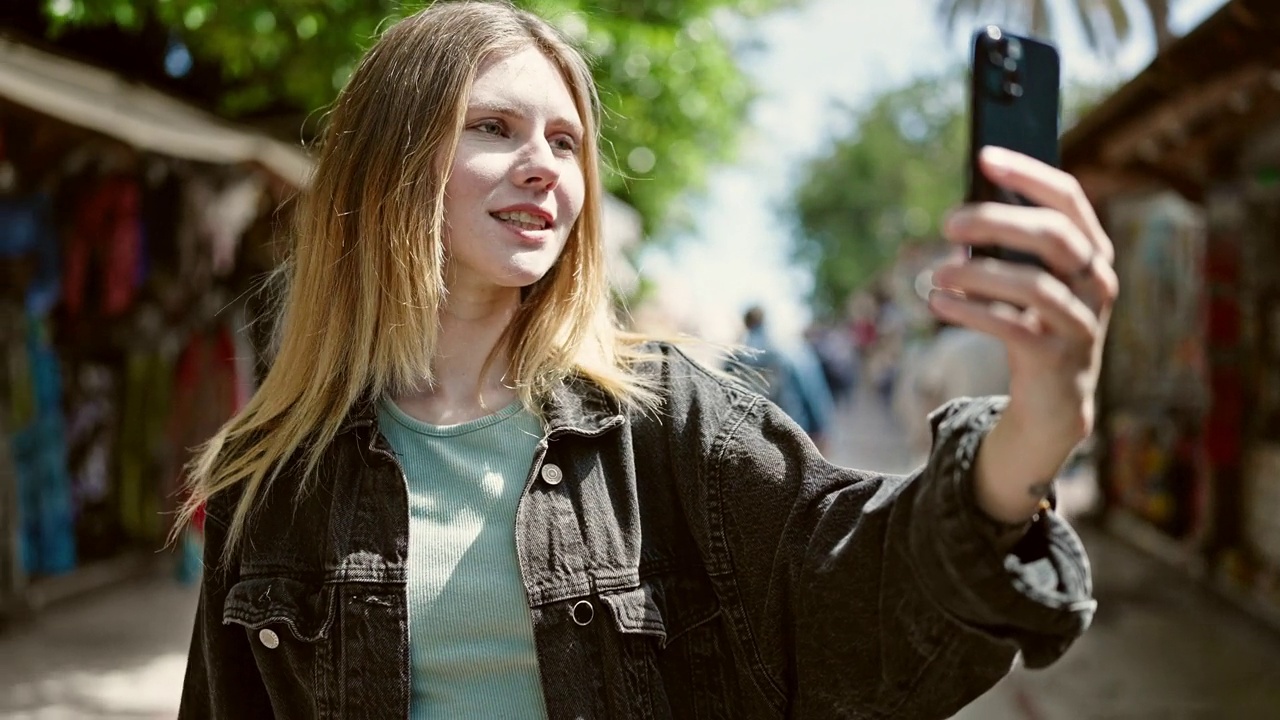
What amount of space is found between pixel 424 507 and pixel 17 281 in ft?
19.7

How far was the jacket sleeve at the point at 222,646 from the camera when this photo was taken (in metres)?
1.84

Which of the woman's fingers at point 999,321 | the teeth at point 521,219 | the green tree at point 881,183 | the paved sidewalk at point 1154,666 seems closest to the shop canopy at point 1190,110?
the paved sidewalk at point 1154,666


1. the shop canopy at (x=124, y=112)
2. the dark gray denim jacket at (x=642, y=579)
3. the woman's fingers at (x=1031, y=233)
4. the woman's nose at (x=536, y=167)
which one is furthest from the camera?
the shop canopy at (x=124, y=112)

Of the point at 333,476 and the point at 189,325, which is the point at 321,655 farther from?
the point at 189,325

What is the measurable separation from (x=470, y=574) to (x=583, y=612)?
169 millimetres

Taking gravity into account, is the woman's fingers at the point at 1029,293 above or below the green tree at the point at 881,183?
below

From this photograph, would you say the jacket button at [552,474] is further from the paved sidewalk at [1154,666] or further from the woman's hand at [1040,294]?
the paved sidewalk at [1154,666]

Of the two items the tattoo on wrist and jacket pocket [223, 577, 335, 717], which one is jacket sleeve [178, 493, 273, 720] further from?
the tattoo on wrist

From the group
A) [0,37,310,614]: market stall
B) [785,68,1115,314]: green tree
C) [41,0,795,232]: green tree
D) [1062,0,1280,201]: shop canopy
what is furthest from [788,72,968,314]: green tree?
[0,37,310,614]: market stall

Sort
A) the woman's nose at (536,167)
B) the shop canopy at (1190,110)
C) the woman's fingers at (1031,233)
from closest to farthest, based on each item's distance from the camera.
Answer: the woman's fingers at (1031,233), the woman's nose at (536,167), the shop canopy at (1190,110)

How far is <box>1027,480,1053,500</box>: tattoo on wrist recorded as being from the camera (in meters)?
1.21

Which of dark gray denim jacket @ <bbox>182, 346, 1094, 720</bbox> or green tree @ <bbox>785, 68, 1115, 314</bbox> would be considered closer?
dark gray denim jacket @ <bbox>182, 346, 1094, 720</bbox>

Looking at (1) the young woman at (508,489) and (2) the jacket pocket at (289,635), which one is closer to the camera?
(1) the young woman at (508,489)

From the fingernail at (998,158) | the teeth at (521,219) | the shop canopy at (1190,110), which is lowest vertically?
the fingernail at (998,158)
